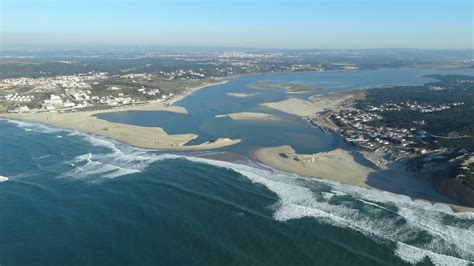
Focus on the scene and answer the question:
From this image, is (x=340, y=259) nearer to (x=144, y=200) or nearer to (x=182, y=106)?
(x=144, y=200)

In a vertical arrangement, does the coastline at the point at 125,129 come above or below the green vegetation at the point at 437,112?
below

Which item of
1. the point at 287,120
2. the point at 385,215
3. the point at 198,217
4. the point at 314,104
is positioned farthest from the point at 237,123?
the point at 385,215

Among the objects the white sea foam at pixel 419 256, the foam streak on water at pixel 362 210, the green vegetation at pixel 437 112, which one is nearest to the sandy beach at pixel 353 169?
the foam streak on water at pixel 362 210

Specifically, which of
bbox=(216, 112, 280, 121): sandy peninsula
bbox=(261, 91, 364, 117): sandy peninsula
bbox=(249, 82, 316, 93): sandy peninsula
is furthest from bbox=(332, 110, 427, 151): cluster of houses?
bbox=(249, 82, 316, 93): sandy peninsula

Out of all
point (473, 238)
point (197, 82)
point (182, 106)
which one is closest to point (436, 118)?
point (473, 238)

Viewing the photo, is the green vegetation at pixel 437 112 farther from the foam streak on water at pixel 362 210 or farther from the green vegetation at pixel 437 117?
the foam streak on water at pixel 362 210
